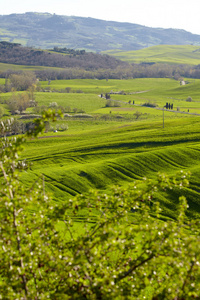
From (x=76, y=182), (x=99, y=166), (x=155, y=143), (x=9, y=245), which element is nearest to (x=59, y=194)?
(x=76, y=182)

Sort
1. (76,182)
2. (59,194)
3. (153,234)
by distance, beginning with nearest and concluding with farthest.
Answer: (153,234)
(59,194)
(76,182)

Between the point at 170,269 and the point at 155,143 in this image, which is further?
the point at 155,143

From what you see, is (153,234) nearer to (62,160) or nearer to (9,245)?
(9,245)

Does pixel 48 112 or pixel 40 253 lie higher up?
pixel 48 112

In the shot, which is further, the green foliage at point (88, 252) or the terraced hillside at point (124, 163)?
the terraced hillside at point (124, 163)

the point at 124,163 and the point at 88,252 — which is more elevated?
the point at 88,252

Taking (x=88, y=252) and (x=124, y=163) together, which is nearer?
(x=88, y=252)

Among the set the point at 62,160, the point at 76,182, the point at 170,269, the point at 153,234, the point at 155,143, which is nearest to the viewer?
the point at 153,234

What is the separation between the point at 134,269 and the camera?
13508 millimetres

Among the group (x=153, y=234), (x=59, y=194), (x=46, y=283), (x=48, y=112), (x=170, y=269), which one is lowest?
(x=59, y=194)

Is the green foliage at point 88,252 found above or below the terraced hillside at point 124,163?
above

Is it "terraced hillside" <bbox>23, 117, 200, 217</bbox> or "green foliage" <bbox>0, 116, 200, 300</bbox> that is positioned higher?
"green foliage" <bbox>0, 116, 200, 300</bbox>

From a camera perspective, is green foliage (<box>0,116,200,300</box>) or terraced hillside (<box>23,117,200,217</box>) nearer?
green foliage (<box>0,116,200,300</box>)

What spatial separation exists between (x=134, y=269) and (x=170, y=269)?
1.46 meters
